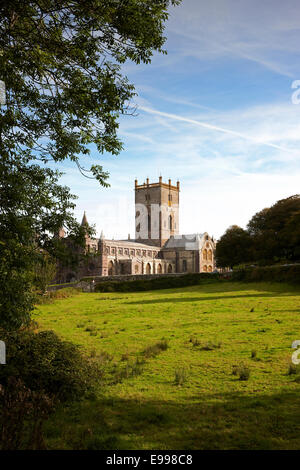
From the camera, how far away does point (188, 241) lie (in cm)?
9925

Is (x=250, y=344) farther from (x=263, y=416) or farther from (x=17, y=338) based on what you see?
(x=17, y=338)

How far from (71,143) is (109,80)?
184cm

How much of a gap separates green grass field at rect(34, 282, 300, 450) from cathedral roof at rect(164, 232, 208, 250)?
78698mm

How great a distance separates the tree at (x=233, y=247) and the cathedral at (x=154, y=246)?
20186 millimetres

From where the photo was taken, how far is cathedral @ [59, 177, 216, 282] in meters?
77.8

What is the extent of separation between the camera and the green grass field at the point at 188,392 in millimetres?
6410

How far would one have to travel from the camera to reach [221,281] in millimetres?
43125

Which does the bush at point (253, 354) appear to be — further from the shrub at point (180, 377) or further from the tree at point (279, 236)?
the tree at point (279, 236)

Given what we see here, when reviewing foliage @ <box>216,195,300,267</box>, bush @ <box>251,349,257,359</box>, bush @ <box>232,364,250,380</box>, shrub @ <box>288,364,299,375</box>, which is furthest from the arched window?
shrub @ <box>288,364,299,375</box>

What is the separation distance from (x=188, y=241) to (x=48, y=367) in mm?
91233

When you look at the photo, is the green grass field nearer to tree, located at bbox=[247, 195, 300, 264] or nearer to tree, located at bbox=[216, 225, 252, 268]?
tree, located at bbox=[247, 195, 300, 264]

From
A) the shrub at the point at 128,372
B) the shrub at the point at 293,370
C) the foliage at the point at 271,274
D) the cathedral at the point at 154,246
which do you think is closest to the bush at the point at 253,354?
the shrub at the point at 293,370

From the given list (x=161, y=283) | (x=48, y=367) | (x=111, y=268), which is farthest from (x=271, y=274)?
(x=111, y=268)
